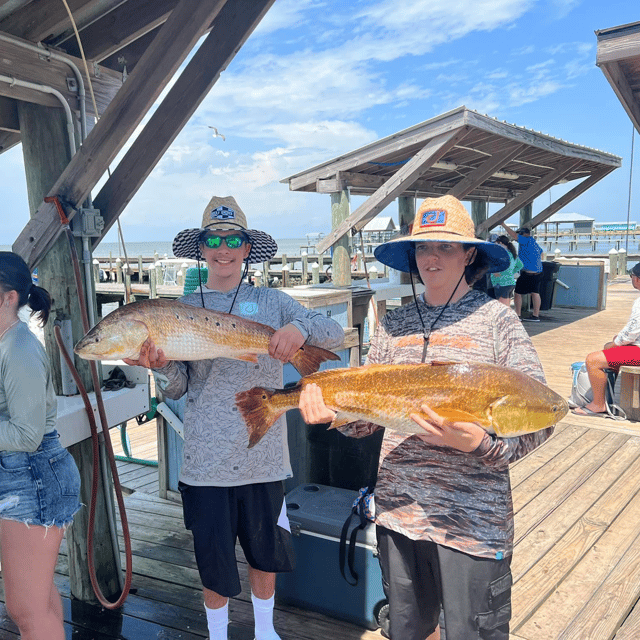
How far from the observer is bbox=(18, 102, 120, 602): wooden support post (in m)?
2.98

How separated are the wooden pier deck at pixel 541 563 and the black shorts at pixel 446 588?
→ 104 centimetres

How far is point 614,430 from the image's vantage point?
5.73 metres

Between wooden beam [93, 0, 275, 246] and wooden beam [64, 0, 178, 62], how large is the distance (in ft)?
1.60

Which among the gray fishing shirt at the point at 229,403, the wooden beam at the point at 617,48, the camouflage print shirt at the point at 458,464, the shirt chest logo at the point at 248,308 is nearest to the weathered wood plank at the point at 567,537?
the camouflage print shirt at the point at 458,464

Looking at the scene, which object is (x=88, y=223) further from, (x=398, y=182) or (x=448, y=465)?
(x=398, y=182)

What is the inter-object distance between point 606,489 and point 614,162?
1206 centimetres

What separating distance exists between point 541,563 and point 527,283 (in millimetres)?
10474

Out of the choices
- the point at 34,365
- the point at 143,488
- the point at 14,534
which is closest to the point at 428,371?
the point at 34,365

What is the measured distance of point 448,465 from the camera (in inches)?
75.9

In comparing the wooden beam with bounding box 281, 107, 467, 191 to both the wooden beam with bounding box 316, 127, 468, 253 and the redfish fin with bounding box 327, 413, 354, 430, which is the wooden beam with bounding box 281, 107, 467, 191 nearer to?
the wooden beam with bounding box 316, 127, 468, 253

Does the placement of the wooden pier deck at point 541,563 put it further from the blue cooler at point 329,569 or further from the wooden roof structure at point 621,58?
the wooden roof structure at point 621,58

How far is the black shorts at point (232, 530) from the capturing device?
2.43 metres

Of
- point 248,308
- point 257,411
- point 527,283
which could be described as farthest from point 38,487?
point 527,283

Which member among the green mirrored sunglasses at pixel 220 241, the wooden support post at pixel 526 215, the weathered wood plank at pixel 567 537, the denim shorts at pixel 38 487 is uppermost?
the wooden support post at pixel 526 215
